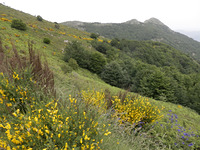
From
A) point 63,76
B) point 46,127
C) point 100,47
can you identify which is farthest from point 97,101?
point 100,47

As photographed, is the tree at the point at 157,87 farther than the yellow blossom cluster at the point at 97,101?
Yes

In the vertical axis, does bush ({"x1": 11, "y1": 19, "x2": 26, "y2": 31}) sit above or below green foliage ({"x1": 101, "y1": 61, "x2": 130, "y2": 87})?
above

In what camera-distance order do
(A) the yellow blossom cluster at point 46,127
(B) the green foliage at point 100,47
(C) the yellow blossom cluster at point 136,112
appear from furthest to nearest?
(B) the green foliage at point 100,47 → (C) the yellow blossom cluster at point 136,112 → (A) the yellow blossom cluster at point 46,127

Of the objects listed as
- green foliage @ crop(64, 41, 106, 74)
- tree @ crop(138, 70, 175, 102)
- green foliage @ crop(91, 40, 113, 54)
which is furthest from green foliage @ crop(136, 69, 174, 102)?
green foliage @ crop(91, 40, 113, 54)

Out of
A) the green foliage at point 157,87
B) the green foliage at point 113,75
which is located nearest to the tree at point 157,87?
the green foliage at point 157,87

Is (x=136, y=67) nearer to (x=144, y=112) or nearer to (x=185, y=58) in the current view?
(x=144, y=112)

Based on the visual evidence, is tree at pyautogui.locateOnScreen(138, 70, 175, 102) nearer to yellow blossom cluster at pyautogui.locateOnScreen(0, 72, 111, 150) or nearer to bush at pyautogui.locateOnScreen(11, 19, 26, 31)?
yellow blossom cluster at pyautogui.locateOnScreen(0, 72, 111, 150)

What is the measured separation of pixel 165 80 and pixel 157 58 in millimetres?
29763

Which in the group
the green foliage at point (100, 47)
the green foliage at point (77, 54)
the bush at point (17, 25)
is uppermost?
the green foliage at point (100, 47)

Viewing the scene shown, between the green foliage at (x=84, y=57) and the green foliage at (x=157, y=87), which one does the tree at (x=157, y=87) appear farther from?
the green foliage at (x=84, y=57)

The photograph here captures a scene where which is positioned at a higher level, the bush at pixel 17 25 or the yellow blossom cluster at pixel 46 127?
the bush at pixel 17 25

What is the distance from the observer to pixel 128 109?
341 centimetres

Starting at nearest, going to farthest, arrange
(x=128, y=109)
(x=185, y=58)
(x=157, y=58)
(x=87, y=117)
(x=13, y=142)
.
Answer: (x=13, y=142) → (x=87, y=117) → (x=128, y=109) → (x=157, y=58) → (x=185, y=58)

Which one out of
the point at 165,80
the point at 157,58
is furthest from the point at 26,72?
the point at 157,58
